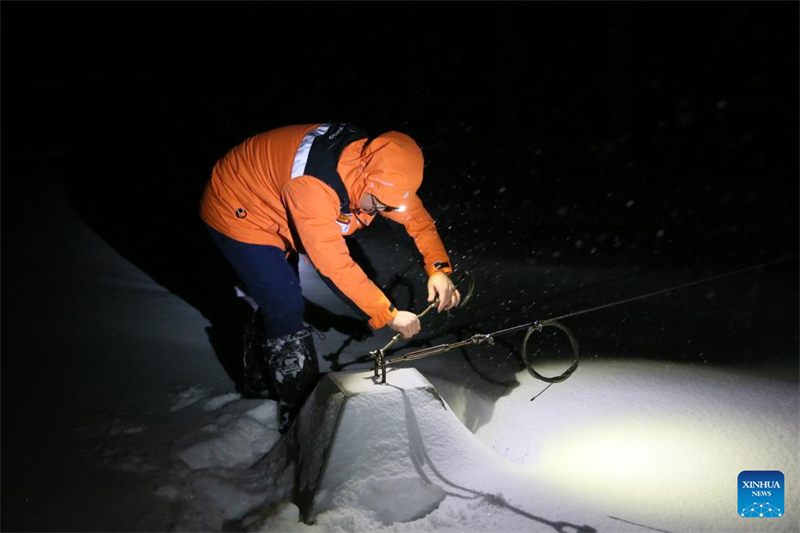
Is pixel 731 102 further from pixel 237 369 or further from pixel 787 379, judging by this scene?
pixel 237 369

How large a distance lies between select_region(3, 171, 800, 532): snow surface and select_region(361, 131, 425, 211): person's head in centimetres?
A: 83

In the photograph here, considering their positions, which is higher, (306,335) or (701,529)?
(306,335)

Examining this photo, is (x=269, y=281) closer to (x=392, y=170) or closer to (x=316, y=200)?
(x=316, y=200)

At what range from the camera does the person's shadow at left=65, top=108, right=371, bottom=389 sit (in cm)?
386

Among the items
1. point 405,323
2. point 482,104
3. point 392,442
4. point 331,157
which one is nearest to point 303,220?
point 331,157

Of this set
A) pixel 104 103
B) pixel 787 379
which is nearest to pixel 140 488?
pixel 787 379

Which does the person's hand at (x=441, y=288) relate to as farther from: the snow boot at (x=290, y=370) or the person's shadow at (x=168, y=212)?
the person's shadow at (x=168, y=212)

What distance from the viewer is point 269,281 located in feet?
8.70

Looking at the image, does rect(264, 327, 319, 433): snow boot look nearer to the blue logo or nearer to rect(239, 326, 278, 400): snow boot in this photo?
rect(239, 326, 278, 400): snow boot

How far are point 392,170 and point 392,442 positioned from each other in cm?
108

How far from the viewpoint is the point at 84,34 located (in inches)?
571

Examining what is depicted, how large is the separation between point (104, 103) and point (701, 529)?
1455cm

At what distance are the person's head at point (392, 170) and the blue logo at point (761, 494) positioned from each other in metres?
1.79

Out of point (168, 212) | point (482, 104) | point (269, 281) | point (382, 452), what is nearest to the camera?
point (382, 452)
